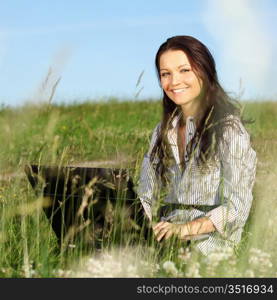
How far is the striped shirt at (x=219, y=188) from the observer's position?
3.63m

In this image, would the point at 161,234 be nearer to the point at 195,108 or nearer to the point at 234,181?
the point at 234,181

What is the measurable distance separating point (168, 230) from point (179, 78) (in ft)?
3.23

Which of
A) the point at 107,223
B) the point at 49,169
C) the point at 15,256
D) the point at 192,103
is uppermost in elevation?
the point at 192,103

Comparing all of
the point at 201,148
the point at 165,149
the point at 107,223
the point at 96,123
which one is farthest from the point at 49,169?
the point at 96,123

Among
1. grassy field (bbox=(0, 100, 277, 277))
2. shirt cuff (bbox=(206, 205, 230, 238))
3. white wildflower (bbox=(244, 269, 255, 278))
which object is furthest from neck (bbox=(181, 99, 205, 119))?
white wildflower (bbox=(244, 269, 255, 278))

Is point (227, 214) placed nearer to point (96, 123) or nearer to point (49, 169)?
point (49, 169)

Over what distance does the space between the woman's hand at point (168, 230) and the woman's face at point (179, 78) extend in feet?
2.80

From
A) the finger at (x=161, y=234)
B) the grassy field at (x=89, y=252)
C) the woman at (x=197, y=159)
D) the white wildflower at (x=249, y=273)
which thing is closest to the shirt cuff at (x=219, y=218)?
the woman at (x=197, y=159)

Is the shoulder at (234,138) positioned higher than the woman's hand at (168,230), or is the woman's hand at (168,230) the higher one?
the shoulder at (234,138)

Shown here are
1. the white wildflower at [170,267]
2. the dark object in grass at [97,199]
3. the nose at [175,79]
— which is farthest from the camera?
the nose at [175,79]

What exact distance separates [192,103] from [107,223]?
1004 mm

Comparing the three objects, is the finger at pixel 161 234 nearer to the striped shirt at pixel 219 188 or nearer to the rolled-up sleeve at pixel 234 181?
the striped shirt at pixel 219 188
